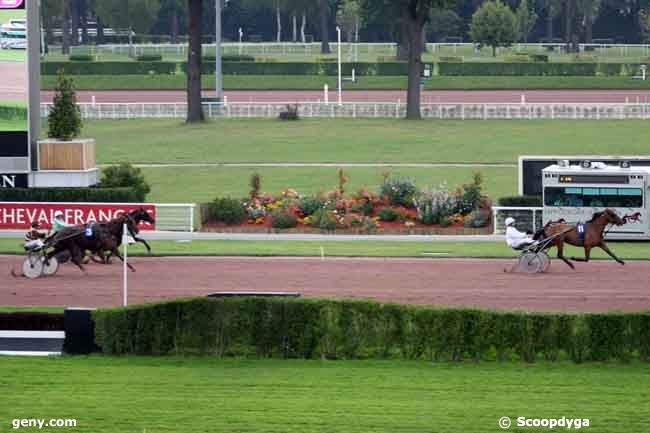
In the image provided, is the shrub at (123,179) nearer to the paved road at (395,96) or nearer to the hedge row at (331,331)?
the hedge row at (331,331)

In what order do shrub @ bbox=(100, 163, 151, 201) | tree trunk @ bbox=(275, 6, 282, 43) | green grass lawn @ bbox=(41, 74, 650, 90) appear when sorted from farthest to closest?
tree trunk @ bbox=(275, 6, 282, 43)
green grass lawn @ bbox=(41, 74, 650, 90)
shrub @ bbox=(100, 163, 151, 201)

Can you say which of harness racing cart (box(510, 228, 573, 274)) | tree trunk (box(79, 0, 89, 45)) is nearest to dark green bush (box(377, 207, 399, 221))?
harness racing cart (box(510, 228, 573, 274))

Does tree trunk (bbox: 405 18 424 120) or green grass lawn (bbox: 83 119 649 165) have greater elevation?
tree trunk (bbox: 405 18 424 120)

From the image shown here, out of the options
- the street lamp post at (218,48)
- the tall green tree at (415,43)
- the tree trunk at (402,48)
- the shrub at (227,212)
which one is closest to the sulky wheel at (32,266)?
the shrub at (227,212)

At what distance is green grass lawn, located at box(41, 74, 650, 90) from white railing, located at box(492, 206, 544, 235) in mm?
42173

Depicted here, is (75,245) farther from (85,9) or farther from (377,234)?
(85,9)

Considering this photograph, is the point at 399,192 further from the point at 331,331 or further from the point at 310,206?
the point at 331,331

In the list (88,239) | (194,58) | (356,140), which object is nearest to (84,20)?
(194,58)

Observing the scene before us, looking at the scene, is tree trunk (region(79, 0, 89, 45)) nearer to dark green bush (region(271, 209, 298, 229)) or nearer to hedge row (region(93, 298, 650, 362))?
dark green bush (region(271, 209, 298, 229))

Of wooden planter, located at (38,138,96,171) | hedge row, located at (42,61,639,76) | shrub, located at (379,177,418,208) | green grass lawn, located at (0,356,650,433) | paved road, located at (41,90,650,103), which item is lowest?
green grass lawn, located at (0,356,650,433)

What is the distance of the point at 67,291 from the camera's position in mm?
22844

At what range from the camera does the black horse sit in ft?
78.2

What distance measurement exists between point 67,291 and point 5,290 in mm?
1079

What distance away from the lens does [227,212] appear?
108ft
